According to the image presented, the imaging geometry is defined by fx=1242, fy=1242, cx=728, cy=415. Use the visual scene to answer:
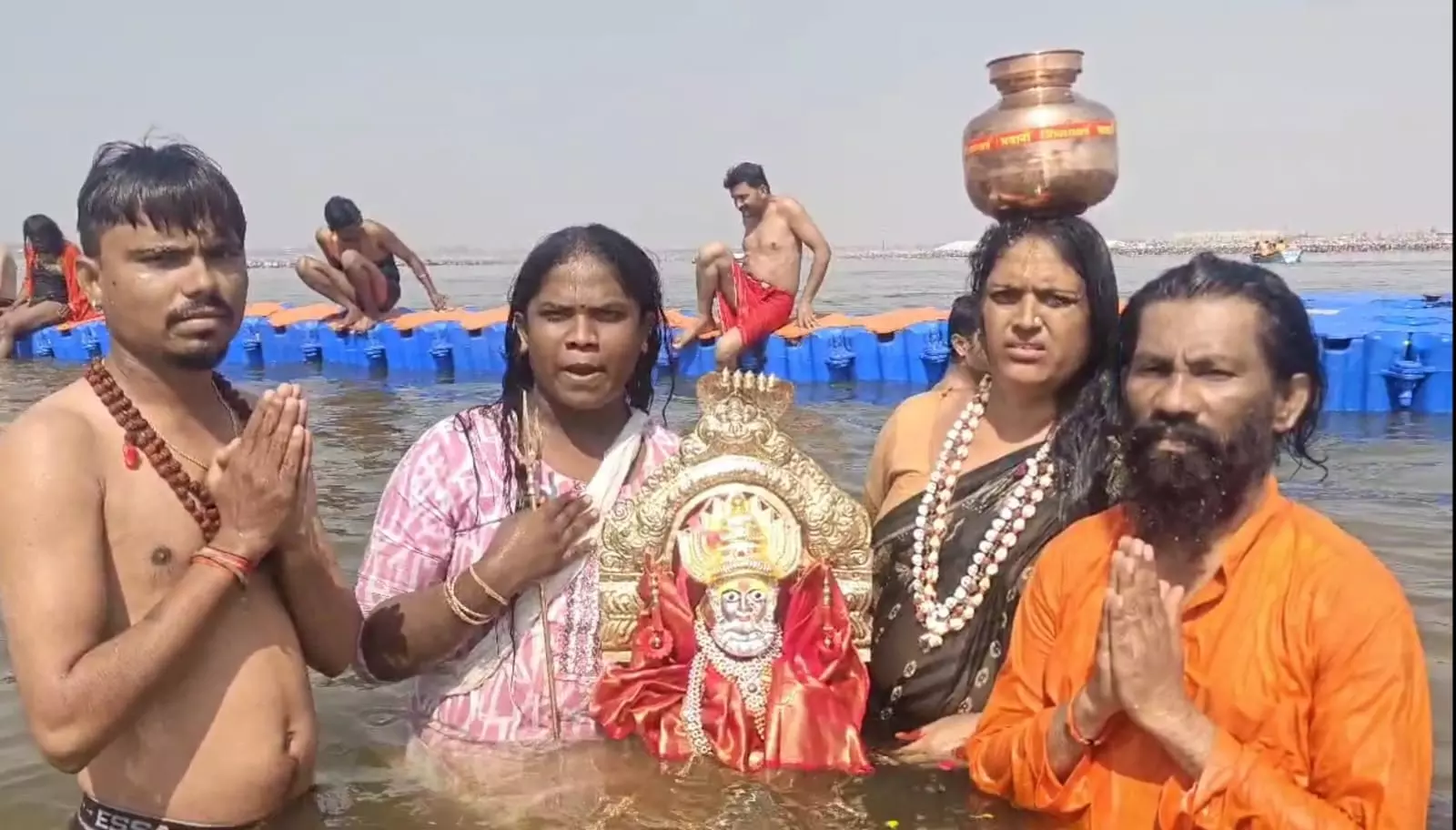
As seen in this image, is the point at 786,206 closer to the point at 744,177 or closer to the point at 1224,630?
the point at 744,177

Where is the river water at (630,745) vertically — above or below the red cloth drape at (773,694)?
below

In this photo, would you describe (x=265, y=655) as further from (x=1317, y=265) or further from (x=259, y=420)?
(x=1317, y=265)

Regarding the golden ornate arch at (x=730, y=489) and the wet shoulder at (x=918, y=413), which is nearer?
the golden ornate arch at (x=730, y=489)

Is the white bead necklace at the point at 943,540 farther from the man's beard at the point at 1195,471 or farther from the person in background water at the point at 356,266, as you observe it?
the person in background water at the point at 356,266

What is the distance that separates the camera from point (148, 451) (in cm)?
248

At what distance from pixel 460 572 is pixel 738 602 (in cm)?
70

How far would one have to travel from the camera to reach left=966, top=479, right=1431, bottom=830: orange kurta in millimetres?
2191

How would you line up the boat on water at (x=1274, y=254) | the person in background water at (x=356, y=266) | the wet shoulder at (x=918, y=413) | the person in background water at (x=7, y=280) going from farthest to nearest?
the boat on water at (x=1274, y=254)
the person in background water at (x=7, y=280)
the person in background water at (x=356, y=266)
the wet shoulder at (x=918, y=413)

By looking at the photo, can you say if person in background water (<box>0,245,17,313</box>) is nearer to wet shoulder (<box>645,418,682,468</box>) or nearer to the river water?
the river water

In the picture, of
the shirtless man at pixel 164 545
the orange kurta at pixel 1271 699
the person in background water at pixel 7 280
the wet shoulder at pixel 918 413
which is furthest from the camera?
the person in background water at pixel 7 280

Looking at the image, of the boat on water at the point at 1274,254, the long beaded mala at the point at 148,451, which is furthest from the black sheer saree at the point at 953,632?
the boat on water at the point at 1274,254

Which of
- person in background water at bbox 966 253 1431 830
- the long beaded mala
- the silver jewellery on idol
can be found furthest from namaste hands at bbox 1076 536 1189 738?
the long beaded mala

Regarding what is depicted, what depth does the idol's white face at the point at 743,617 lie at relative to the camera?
10.2 feet

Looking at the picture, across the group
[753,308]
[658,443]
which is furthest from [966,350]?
[753,308]
